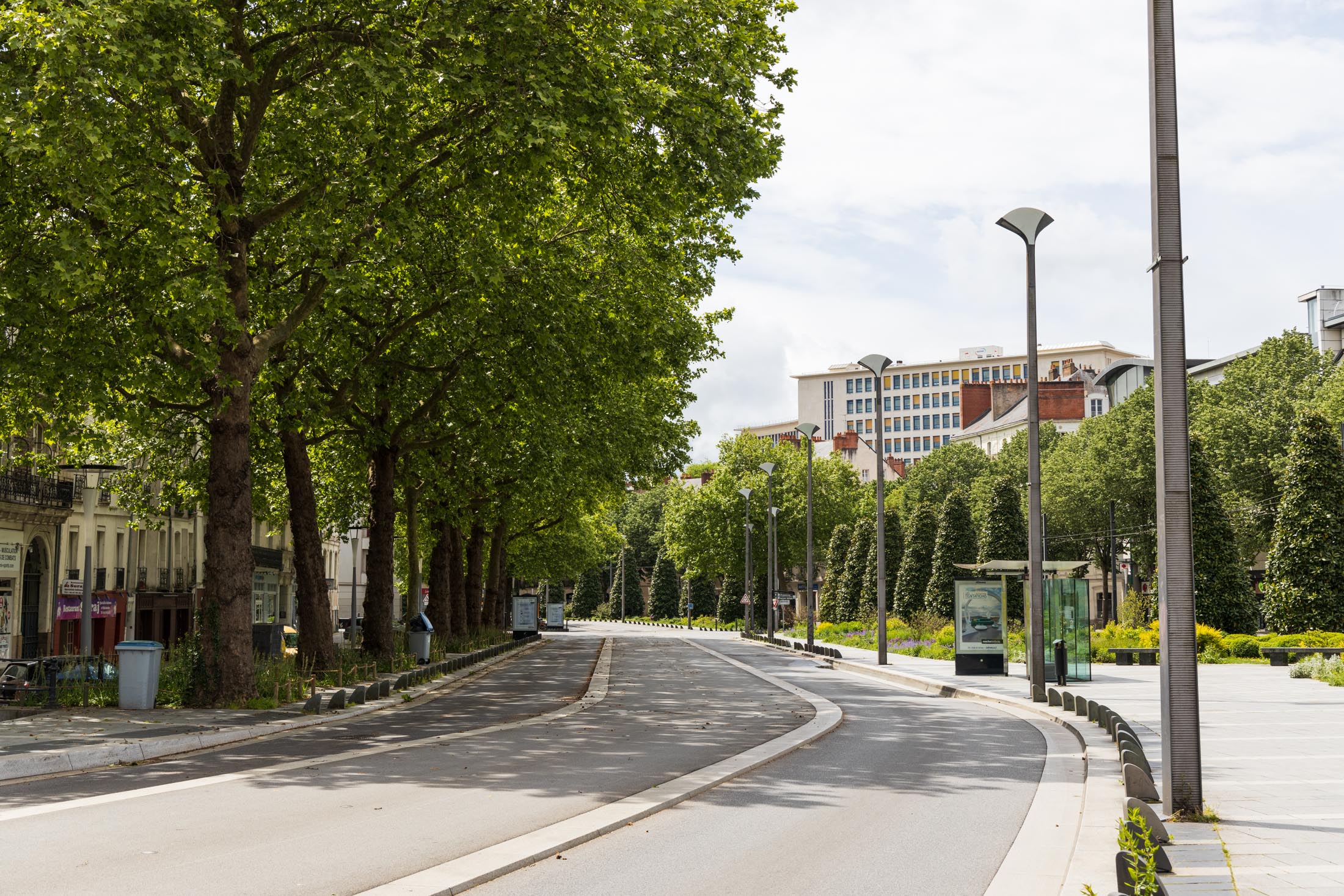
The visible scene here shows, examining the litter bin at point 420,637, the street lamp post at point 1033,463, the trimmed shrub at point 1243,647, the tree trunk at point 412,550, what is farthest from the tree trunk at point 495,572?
the street lamp post at point 1033,463

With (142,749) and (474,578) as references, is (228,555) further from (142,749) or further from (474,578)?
(474,578)

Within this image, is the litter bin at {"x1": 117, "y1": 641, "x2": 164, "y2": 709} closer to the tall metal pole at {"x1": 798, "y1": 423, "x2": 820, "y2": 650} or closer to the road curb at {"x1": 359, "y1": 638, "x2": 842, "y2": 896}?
the road curb at {"x1": 359, "y1": 638, "x2": 842, "y2": 896}

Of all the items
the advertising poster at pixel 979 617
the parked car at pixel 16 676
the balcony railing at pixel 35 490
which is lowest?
the parked car at pixel 16 676

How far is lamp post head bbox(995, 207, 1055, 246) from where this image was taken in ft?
75.7

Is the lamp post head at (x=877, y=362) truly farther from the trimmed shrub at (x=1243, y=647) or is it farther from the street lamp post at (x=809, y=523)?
the trimmed shrub at (x=1243, y=647)

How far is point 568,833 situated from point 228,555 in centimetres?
1182

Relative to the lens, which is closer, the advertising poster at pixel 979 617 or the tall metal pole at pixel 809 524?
the advertising poster at pixel 979 617

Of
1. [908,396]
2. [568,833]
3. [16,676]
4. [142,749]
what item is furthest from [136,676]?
[908,396]

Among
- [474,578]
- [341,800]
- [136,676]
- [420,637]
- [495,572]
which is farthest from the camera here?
[495,572]

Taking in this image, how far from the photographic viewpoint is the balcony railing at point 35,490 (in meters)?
35.3

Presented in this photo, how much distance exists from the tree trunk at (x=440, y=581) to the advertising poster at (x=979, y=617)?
1679 cm

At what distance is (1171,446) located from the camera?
379 inches

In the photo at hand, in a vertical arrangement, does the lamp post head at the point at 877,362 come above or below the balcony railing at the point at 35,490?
above

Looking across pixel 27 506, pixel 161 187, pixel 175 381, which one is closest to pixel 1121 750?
pixel 161 187
